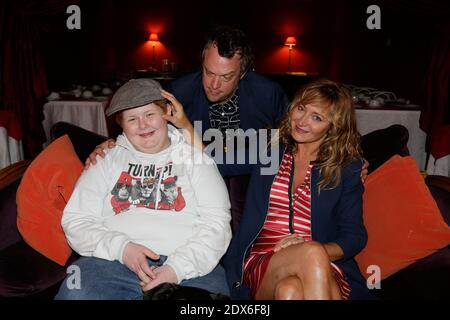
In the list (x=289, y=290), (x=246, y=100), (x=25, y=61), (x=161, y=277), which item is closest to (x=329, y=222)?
(x=289, y=290)

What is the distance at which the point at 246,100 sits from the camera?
220 centimetres

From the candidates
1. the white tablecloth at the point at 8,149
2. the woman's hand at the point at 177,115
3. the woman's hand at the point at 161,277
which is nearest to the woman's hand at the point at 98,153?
the woman's hand at the point at 177,115

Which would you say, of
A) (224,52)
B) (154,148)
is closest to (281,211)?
(154,148)

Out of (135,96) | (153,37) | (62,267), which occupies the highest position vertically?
(153,37)

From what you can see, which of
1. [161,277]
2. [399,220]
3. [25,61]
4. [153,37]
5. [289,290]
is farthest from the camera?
[153,37]

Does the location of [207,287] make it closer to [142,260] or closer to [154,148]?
[142,260]

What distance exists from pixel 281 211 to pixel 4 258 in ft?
3.66

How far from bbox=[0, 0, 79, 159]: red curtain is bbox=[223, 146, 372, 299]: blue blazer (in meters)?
2.53

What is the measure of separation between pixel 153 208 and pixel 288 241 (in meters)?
0.54

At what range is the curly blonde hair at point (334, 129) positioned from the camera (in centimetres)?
165

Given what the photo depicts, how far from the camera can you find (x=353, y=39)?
6.66 metres

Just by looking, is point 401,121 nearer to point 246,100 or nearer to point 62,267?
point 246,100

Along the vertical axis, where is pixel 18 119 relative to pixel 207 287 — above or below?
above

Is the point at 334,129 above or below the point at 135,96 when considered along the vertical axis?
below
